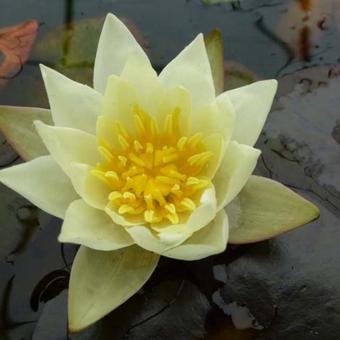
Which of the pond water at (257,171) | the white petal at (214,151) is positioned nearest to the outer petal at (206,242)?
the white petal at (214,151)

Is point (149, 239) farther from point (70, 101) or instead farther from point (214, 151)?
point (70, 101)

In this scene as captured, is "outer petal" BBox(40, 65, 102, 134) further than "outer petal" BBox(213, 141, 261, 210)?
Yes

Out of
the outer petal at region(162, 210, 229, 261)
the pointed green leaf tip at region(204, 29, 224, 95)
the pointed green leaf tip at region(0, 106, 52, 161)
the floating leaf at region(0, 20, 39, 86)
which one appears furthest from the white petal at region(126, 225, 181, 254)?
the floating leaf at region(0, 20, 39, 86)

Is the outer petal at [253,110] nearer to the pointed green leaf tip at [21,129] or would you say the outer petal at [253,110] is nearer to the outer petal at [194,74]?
the outer petal at [194,74]

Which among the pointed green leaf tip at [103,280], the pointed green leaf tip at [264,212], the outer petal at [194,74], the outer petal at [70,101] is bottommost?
the pointed green leaf tip at [103,280]

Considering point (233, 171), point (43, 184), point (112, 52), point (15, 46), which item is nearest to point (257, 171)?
point (233, 171)

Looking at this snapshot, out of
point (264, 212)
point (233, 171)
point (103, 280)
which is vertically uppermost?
point (233, 171)

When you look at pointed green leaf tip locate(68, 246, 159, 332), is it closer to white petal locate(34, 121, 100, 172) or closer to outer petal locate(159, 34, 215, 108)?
white petal locate(34, 121, 100, 172)

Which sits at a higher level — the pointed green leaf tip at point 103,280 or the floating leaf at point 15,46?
the floating leaf at point 15,46
